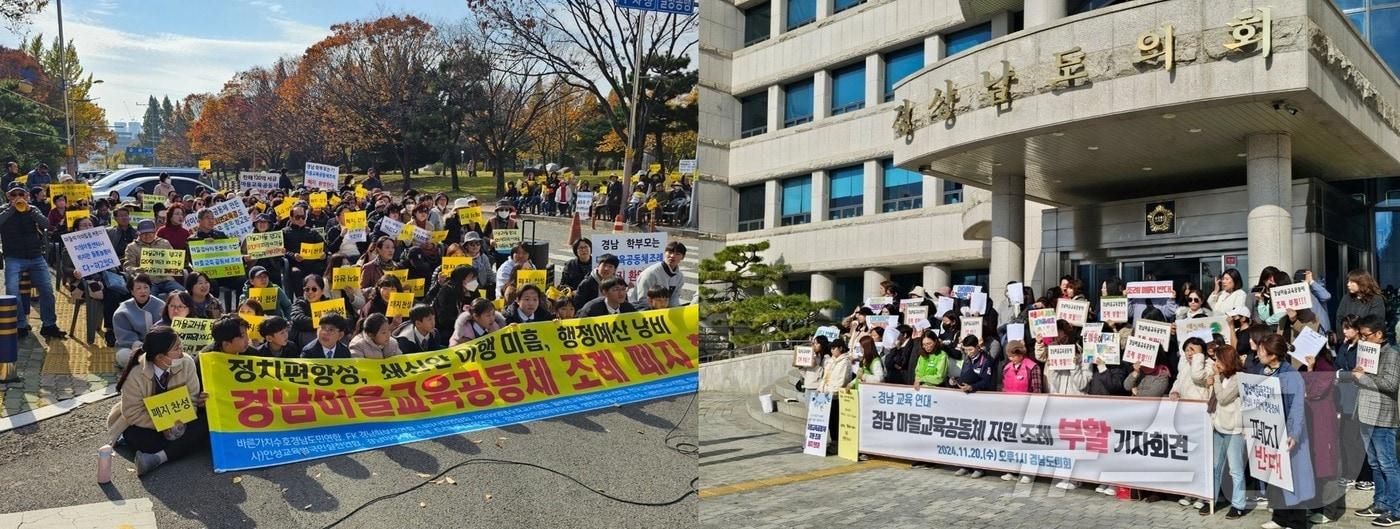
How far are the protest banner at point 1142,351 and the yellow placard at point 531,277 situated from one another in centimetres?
469

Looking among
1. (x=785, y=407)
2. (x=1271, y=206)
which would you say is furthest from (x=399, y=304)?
(x=1271, y=206)

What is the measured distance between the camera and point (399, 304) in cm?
852

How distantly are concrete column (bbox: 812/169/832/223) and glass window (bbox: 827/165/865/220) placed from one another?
4 centimetres

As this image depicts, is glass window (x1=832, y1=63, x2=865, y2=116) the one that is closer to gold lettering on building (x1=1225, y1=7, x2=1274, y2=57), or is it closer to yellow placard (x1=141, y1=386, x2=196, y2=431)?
yellow placard (x1=141, y1=386, x2=196, y2=431)

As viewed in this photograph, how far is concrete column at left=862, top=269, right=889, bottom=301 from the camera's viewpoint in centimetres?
519

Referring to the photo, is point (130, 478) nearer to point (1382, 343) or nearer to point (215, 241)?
point (215, 241)

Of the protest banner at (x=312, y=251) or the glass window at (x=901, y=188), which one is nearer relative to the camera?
the glass window at (x=901, y=188)

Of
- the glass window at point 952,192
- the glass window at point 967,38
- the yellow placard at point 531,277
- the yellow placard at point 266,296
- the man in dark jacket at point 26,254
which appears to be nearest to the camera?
the glass window at point 952,192

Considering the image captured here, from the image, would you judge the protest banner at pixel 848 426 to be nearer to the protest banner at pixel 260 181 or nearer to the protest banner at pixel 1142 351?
the protest banner at pixel 1142 351

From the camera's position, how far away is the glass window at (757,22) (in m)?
4.91

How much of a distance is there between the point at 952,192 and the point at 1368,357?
2.57m

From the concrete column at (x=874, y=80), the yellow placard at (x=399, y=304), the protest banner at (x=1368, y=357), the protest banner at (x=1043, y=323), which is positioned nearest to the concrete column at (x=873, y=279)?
the concrete column at (x=874, y=80)

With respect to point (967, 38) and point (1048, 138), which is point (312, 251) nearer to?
point (967, 38)

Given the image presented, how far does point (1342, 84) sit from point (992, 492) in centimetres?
571
